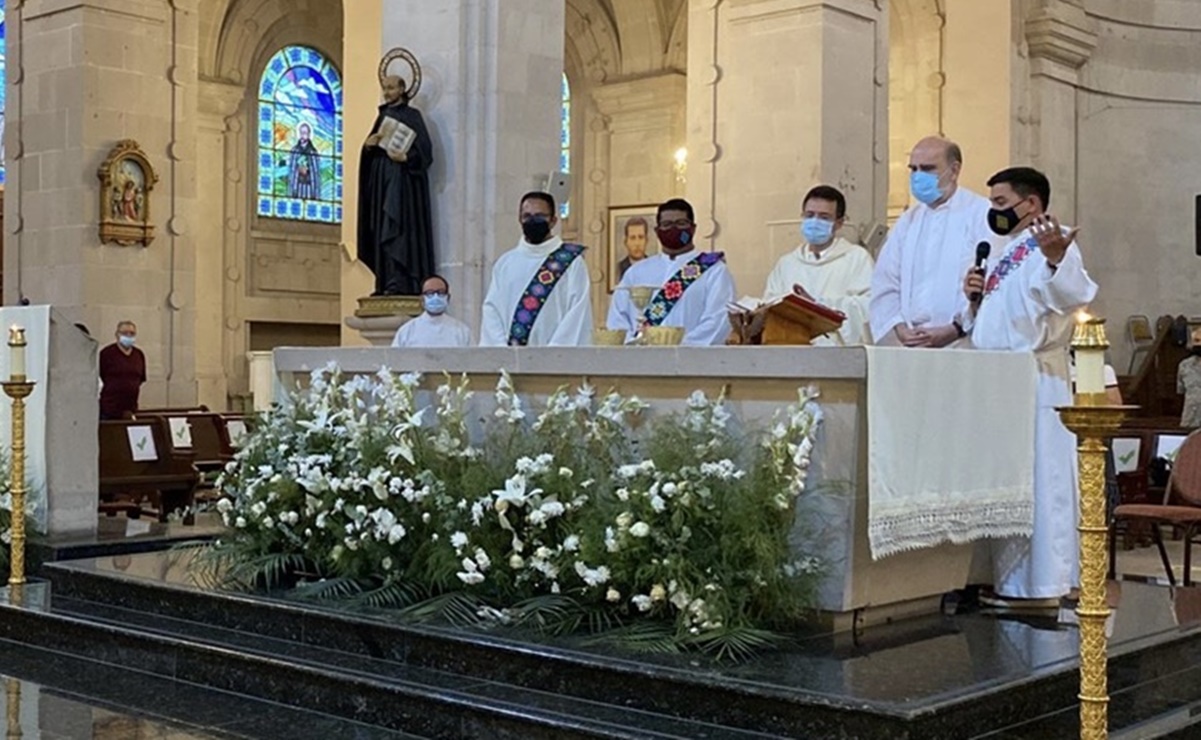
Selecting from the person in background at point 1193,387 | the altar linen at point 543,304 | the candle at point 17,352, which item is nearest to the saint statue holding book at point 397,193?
the altar linen at point 543,304

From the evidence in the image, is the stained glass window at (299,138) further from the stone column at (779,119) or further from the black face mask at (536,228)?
the black face mask at (536,228)

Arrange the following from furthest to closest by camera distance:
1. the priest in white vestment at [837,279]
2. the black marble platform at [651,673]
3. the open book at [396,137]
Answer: the open book at [396,137] → the priest in white vestment at [837,279] → the black marble platform at [651,673]

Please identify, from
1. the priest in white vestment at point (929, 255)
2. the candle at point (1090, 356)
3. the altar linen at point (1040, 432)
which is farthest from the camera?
the priest in white vestment at point (929, 255)

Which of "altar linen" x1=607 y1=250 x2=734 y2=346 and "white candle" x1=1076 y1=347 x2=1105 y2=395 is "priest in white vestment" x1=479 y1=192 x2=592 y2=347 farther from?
"white candle" x1=1076 y1=347 x2=1105 y2=395

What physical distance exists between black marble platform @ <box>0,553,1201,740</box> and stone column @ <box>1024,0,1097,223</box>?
487 inches

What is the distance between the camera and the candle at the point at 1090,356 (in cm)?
345

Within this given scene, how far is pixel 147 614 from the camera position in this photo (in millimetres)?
6055

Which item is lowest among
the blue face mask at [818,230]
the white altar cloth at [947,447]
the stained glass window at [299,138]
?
the white altar cloth at [947,447]

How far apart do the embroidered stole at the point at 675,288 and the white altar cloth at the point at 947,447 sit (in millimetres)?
2003

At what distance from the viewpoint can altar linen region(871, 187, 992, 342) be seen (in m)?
6.07

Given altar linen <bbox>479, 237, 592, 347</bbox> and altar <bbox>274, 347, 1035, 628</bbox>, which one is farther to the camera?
altar linen <bbox>479, 237, 592, 347</bbox>

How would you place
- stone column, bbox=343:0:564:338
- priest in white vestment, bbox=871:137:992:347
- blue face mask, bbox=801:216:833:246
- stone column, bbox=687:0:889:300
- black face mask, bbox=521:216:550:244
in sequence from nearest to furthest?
priest in white vestment, bbox=871:137:992:347
blue face mask, bbox=801:216:833:246
black face mask, bbox=521:216:550:244
stone column, bbox=343:0:564:338
stone column, bbox=687:0:889:300

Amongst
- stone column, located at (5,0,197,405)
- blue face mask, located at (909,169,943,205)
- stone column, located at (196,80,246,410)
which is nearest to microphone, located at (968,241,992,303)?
blue face mask, located at (909,169,943,205)

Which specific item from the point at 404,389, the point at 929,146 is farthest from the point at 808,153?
the point at 404,389
